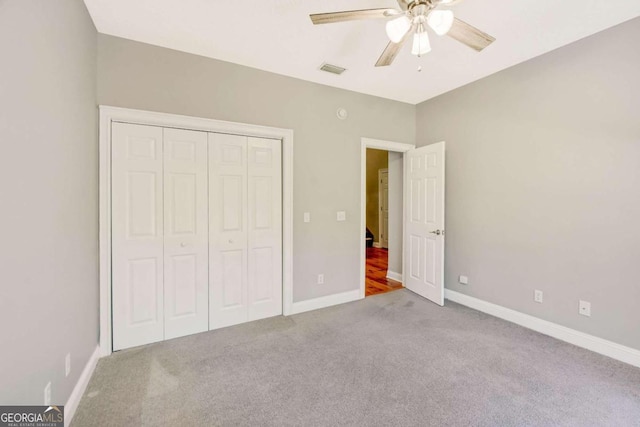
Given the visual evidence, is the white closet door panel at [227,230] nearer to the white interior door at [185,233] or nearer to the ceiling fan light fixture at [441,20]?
the white interior door at [185,233]

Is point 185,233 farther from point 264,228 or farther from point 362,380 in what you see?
point 362,380


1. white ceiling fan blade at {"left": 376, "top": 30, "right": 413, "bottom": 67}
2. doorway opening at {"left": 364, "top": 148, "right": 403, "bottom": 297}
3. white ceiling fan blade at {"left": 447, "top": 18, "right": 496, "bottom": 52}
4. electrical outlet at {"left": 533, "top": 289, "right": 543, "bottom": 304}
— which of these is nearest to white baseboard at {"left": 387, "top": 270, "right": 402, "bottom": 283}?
doorway opening at {"left": 364, "top": 148, "right": 403, "bottom": 297}

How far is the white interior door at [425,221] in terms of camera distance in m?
3.44

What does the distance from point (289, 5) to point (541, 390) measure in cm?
332

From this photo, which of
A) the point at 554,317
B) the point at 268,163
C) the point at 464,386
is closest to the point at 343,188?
the point at 268,163

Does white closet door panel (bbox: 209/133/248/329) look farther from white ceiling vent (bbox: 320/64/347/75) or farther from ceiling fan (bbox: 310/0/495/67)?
ceiling fan (bbox: 310/0/495/67)

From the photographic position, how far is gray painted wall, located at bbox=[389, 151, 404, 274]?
4496 mm

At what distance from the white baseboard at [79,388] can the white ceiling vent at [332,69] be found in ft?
11.0

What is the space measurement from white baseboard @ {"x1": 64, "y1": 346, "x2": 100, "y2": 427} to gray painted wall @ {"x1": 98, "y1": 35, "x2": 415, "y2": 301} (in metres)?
1.86

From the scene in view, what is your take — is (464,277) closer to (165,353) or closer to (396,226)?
(396,226)

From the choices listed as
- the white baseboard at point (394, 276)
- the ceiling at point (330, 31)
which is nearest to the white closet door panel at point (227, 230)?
the ceiling at point (330, 31)

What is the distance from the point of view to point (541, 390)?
1.91m

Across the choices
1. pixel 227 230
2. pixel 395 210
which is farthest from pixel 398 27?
pixel 395 210

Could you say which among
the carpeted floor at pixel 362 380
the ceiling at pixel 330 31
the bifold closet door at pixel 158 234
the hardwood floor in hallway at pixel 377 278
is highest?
the ceiling at pixel 330 31
